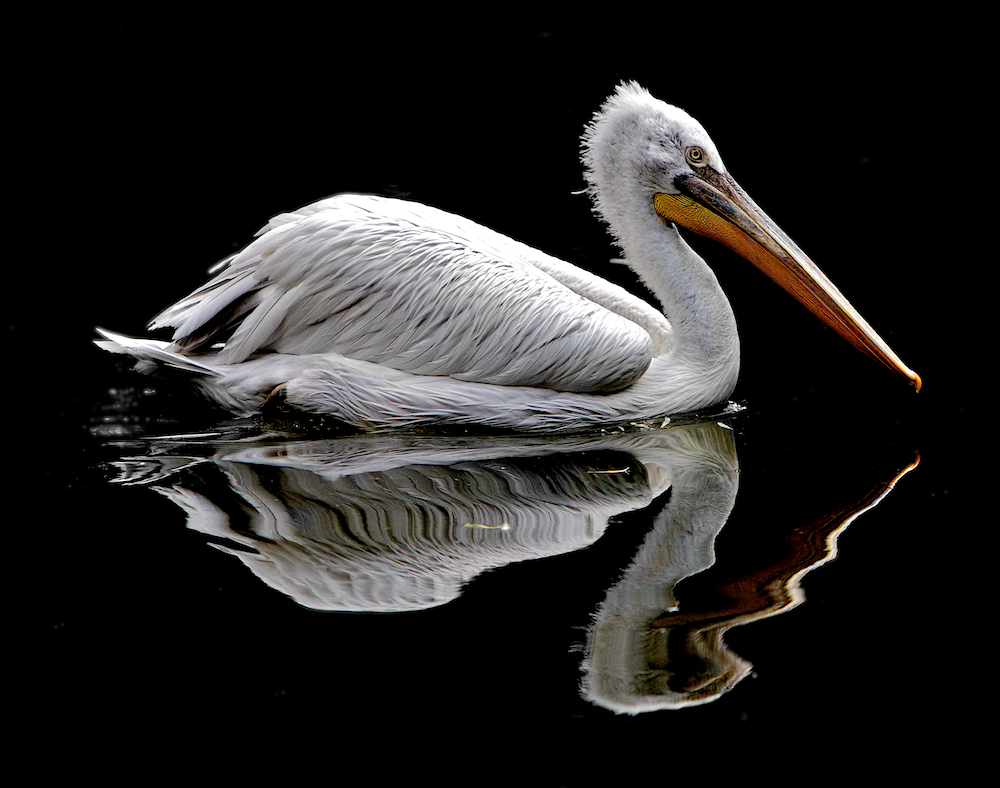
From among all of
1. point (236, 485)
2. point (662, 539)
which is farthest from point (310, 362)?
point (662, 539)

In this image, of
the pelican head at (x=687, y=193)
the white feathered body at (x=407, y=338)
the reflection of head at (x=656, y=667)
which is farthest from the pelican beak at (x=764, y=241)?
the reflection of head at (x=656, y=667)

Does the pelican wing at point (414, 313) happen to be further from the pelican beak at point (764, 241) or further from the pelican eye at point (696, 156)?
the pelican eye at point (696, 156)

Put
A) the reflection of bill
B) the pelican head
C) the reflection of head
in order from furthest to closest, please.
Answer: the pelican head < the reflection of bill < the reflection of head

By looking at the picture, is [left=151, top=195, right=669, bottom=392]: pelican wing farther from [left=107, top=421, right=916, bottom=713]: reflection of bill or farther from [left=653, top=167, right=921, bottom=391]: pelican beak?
[left=653, top=167, right=921, bottom=391]: pelican beak

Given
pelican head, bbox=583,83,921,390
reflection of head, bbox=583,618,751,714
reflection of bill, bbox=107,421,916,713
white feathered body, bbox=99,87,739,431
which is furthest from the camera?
pelican head, bbox=583,83,921,390

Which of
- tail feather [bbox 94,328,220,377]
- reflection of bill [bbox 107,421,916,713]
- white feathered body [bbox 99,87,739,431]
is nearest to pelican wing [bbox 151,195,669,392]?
white feathered body [bbox 99,87,739,431]

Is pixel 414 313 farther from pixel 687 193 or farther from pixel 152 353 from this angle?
pixel 687 193

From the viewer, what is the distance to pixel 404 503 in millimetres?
4449

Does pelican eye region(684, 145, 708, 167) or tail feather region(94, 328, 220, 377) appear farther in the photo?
pelican eye region(684, 145, 708, 167)

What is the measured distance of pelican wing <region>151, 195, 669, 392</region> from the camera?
17.4 ft

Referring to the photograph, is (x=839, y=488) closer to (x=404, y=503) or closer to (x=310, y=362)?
(x=404, y=503)

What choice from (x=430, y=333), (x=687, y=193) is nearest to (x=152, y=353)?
(x=430, y=333)

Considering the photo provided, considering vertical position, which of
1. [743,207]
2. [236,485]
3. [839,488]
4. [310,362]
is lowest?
[236,485]

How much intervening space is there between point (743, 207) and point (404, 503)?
2.36m
